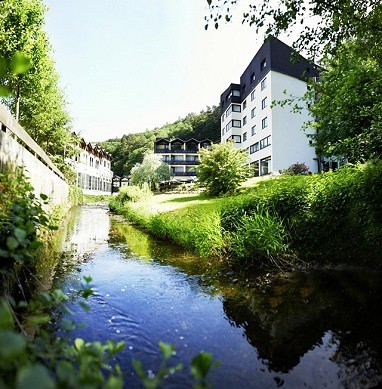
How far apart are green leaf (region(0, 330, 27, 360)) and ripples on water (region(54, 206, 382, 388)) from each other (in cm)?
185

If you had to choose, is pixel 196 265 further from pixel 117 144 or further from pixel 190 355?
pixel 117 144

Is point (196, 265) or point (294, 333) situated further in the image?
point (196, 265)

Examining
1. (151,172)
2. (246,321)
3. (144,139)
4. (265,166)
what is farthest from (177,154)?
(246,321)

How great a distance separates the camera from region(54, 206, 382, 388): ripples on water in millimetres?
2568

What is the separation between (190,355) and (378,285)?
336 centimetres

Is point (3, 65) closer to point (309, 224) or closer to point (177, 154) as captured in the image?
→ point (309, 224)

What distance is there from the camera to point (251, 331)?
131 inches

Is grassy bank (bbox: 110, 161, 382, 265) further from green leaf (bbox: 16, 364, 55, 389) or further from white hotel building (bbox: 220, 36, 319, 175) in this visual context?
white hotel building (bbox: 220, 36, 319, 175)

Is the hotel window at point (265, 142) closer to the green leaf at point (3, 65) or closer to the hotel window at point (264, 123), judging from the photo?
the hotel window at point (264, 123)

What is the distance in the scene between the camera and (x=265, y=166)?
32.3 m

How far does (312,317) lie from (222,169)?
1430cm

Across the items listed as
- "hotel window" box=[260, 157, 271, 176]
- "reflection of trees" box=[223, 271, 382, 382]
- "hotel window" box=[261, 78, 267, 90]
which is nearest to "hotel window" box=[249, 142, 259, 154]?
"hotel window" box=[260, 157, 271, 176]

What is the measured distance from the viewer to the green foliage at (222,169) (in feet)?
58.2

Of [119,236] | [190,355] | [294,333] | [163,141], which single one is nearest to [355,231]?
[294,333]
